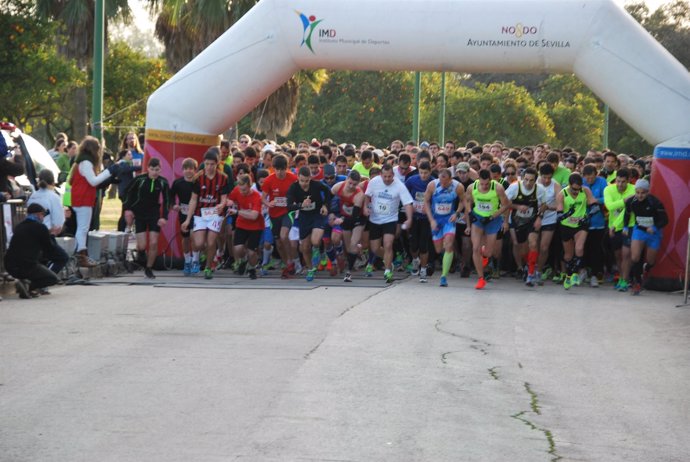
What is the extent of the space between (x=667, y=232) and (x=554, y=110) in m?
38.3

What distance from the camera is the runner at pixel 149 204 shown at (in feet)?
57.7

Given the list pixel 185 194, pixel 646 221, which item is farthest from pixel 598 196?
pixel 185 194

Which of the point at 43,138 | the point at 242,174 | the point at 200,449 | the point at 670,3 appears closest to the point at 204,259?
the point at 242,174

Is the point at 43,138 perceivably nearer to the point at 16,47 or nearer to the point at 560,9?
the point at 16,47

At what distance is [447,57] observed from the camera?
59.8 ft

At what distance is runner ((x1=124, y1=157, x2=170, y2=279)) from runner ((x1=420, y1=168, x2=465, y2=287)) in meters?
3.67

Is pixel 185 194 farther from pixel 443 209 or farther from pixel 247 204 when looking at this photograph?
pixel 443 209

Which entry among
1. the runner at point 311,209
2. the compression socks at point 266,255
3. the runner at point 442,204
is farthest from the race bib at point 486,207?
the compression socks at point 266,255

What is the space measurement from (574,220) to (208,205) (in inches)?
203

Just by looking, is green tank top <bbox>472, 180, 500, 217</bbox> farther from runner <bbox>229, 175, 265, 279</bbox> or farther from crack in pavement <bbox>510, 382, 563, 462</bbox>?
crack in pavement <bbox>510, 382, 563, 462</bbox>

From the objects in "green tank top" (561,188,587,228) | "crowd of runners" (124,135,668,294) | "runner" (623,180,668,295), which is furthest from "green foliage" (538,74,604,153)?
"runner" (623,180,668,295)

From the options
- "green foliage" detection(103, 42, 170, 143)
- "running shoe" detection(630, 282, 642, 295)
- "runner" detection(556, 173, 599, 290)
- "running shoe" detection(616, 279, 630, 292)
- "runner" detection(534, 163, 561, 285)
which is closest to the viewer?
"running shoe" detection(630, 282, 642, 295)

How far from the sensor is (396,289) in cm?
1647

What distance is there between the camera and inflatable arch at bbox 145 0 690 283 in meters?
17.5
